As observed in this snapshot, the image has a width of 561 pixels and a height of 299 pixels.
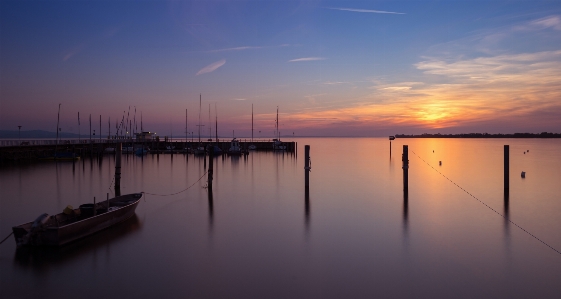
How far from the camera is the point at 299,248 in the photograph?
11570mm

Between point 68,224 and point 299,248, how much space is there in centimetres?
635

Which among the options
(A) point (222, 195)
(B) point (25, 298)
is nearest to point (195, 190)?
(A) point (222, 195)

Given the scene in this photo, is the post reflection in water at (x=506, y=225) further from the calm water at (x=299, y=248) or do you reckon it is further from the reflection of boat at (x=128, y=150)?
the reflection of boat at (x=128, y=150)

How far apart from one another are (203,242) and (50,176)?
21.8 meters

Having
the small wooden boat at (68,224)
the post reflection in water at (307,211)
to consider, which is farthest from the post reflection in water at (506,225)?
the small wooden boat at (68,224)

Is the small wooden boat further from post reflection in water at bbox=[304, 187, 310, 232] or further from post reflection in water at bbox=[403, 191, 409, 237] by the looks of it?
post reflection in water at bbox=[403, 191, 409, 237]

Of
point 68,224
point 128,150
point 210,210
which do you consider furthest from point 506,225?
point 128,150

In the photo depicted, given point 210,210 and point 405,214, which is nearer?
point 405,214

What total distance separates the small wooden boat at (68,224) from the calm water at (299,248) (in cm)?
32

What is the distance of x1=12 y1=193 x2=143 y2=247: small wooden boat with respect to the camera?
1043cm

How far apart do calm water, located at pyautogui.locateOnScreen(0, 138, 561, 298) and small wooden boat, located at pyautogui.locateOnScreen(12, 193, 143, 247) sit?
319 mm

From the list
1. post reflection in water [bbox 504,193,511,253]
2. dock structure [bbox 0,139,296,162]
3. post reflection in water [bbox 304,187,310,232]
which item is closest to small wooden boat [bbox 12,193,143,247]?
post reflection in water [bbox 304,187,310,232]

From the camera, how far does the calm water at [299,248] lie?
28.5ft

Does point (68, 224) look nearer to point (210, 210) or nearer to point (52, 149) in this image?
point (210, 210)
